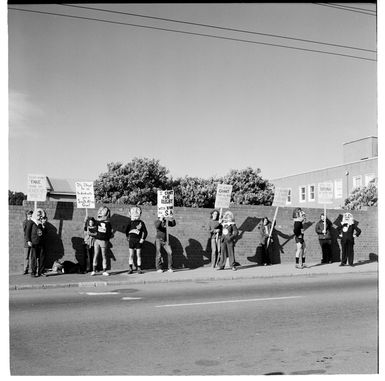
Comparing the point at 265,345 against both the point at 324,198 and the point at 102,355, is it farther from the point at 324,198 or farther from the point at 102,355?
the point at 324,198

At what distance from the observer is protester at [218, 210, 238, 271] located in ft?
51.0

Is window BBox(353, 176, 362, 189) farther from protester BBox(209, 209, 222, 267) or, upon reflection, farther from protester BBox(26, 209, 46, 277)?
protester BBox(26, 209, 46, 277)

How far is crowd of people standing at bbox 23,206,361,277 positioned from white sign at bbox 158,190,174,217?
19 cm

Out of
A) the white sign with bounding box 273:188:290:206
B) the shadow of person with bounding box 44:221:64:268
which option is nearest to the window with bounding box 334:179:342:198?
the white sign with bounding box 273:188:290:206

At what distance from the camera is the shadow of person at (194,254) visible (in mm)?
16516

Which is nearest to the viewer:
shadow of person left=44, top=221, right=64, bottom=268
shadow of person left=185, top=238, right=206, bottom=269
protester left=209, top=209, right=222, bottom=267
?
shadow of person left=44, top=221, right=64, bottom=268

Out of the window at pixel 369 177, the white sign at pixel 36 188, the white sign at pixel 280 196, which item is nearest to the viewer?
the white sign at pixel 36 188

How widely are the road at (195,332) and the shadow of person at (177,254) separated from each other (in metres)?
5.33

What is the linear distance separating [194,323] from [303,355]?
2.07 metres

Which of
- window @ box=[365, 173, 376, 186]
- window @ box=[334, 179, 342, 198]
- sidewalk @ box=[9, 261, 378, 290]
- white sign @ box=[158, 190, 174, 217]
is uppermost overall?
window @ box=[365, 173, 376, 186]

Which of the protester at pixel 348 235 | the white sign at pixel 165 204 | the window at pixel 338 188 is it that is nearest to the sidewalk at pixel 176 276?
the protester at pixel 348 235

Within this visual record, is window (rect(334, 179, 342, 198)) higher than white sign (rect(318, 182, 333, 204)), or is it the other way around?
window (rect(334, 179, 342, 198))

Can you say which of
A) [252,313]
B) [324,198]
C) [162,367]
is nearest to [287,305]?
[252,313]

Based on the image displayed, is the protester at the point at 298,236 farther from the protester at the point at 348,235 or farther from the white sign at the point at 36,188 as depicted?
the white sign at the point at 36,188
